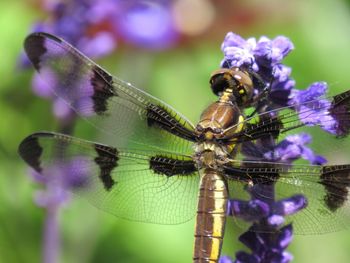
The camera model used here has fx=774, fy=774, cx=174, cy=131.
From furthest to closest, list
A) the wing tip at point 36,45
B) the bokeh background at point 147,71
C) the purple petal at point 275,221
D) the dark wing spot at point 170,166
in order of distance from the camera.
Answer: the bokeh background at point 147,71 < the wing tip at point 36,45 < the dark wing spot at point 170,166 < the purple petal at point 275,221

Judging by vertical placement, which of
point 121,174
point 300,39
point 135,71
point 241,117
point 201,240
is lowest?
point 201,240

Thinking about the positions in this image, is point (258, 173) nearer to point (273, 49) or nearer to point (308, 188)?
point (308, 188)

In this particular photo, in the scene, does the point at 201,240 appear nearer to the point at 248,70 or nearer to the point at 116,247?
the point at 248,70

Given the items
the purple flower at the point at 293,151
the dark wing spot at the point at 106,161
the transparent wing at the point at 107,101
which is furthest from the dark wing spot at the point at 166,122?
the purple flower at the point at 293,151

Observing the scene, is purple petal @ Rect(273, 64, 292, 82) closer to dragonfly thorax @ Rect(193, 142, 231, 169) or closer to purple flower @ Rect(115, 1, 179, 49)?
dragonfly thorax @ Rect(193, 142, 231, 169)

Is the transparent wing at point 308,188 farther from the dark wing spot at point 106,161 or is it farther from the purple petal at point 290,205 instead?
the dark wing spot at point 106,161

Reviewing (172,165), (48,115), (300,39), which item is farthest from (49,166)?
(300,39)
